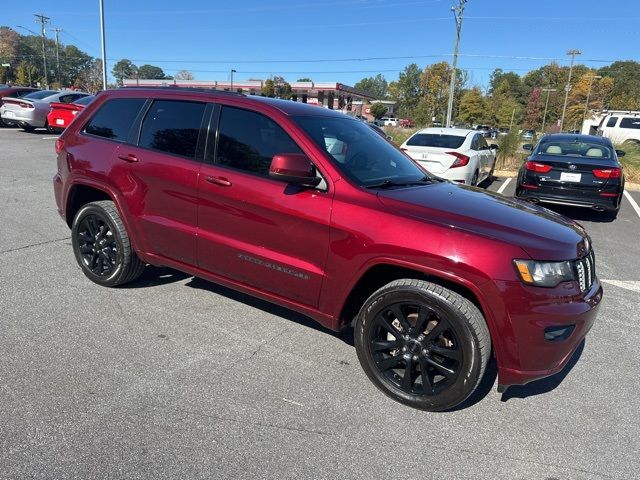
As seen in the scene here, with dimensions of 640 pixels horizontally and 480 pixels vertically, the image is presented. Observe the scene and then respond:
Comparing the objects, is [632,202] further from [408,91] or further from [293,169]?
[408,91]

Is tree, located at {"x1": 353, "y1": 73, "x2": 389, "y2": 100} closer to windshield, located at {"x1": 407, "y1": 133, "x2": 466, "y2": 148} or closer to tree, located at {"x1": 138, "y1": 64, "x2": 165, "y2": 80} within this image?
tree, located at {"x1": 138, "y1": 64, "x2": 165, "y2": 80}

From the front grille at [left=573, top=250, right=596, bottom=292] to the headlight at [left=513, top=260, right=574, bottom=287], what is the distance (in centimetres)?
12

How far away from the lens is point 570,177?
844 cm

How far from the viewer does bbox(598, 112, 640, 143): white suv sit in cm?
2020

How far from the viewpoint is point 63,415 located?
267 cm

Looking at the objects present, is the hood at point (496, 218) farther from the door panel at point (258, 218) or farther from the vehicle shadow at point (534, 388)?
the vehicle shadow at point (534, 388)

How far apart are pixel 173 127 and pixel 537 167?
273 inches

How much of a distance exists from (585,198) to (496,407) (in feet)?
21.7

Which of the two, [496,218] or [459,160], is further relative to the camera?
[459,160]

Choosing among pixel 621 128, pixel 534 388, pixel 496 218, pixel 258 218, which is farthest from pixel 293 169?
pixel 621 128

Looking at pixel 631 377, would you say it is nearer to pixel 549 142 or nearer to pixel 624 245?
pixel 624 245

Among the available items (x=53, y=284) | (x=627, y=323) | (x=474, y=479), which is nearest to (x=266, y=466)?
(x=474, y=479)

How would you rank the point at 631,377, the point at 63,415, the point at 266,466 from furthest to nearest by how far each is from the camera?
the point at 631,377 → the point at 63,415 → the point at 266,466

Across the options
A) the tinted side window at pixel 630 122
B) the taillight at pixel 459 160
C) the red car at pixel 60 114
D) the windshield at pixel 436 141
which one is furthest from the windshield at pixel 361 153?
the tinted side window at pixel 630 122
